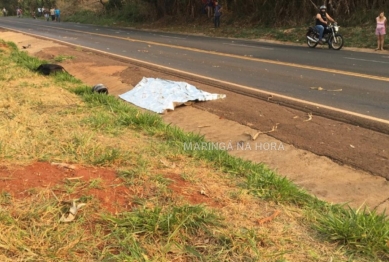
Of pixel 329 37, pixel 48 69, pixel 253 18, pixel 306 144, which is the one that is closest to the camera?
pixel 306 144

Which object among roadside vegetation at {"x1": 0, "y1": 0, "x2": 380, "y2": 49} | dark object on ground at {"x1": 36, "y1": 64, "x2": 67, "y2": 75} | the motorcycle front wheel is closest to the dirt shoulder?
dark object on ground at {"x1": 36, "y1": 64, "x2": 67, "y2": 75}

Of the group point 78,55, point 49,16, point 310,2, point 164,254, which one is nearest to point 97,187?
point 164,254

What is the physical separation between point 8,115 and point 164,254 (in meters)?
4.65

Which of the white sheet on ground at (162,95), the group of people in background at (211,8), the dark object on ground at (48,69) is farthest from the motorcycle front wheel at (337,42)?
the group of people in background at (211,8)

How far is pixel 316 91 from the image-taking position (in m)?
8.67

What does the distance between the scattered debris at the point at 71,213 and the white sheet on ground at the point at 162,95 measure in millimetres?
4470

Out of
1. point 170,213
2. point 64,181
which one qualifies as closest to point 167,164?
point 64,181

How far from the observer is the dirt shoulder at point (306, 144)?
4.48 m

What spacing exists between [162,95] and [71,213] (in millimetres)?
5372

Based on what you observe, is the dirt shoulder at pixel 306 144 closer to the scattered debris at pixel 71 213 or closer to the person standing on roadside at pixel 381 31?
the scattered debris at pixel 71 213

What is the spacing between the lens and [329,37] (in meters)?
16.5

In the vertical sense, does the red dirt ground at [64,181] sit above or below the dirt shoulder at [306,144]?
above

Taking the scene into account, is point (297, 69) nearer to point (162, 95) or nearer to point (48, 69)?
point (162, 95)

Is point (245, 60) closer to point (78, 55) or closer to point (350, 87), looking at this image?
point (350, 87)
